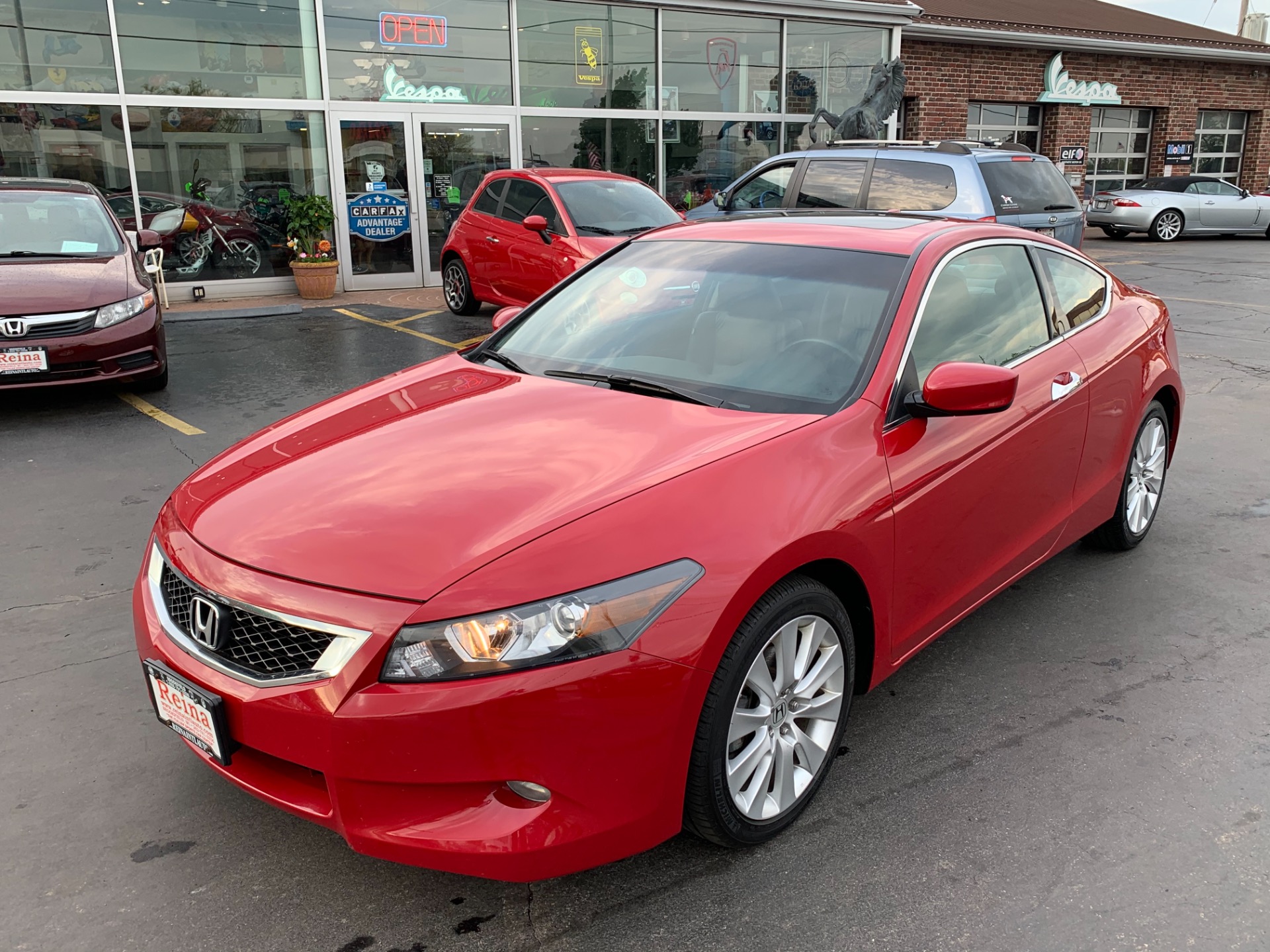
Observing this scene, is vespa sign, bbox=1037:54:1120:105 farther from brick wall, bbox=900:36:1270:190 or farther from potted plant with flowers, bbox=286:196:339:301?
potted plant with flowers, bbox=286:196:339:301

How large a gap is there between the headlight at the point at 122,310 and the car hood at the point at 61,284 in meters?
0.04

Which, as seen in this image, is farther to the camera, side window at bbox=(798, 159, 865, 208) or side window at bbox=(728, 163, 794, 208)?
side window at bbox=(728, 163, 794, 208)

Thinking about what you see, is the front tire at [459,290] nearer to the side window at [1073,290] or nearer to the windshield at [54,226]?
the windshield at [54,226]

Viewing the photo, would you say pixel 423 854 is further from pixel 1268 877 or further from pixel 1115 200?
pixel 1115 200

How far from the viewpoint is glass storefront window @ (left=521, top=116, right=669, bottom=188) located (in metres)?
15.2

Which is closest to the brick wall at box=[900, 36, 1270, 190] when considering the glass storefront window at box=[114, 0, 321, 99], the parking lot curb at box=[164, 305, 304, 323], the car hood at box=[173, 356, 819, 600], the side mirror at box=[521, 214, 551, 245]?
→ the glass storefront window at box=[114, 0, 321, 99]

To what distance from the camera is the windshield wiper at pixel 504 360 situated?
11.7ft

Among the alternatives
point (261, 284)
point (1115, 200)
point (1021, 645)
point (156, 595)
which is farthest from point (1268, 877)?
point (1115, 200)

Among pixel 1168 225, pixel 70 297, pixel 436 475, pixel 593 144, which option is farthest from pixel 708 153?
pixel 436 475

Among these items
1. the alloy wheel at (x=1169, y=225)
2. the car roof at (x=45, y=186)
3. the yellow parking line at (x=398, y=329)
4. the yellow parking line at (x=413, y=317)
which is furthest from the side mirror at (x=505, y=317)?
the alloy wheel at (x=1169, y=225)

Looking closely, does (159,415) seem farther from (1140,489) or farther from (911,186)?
(911,186)

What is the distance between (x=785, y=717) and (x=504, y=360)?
1.69 metres

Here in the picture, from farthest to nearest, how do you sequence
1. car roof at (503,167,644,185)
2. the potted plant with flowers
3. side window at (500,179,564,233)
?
the potted plant with flowers
car roof at (503,167,644,185)
side window at (500,179,564,233)

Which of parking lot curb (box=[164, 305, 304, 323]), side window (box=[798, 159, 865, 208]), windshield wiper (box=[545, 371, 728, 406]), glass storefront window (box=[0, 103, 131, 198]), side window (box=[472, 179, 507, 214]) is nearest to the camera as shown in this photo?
windshield wiper (box=[545, 371, 728, 406])
